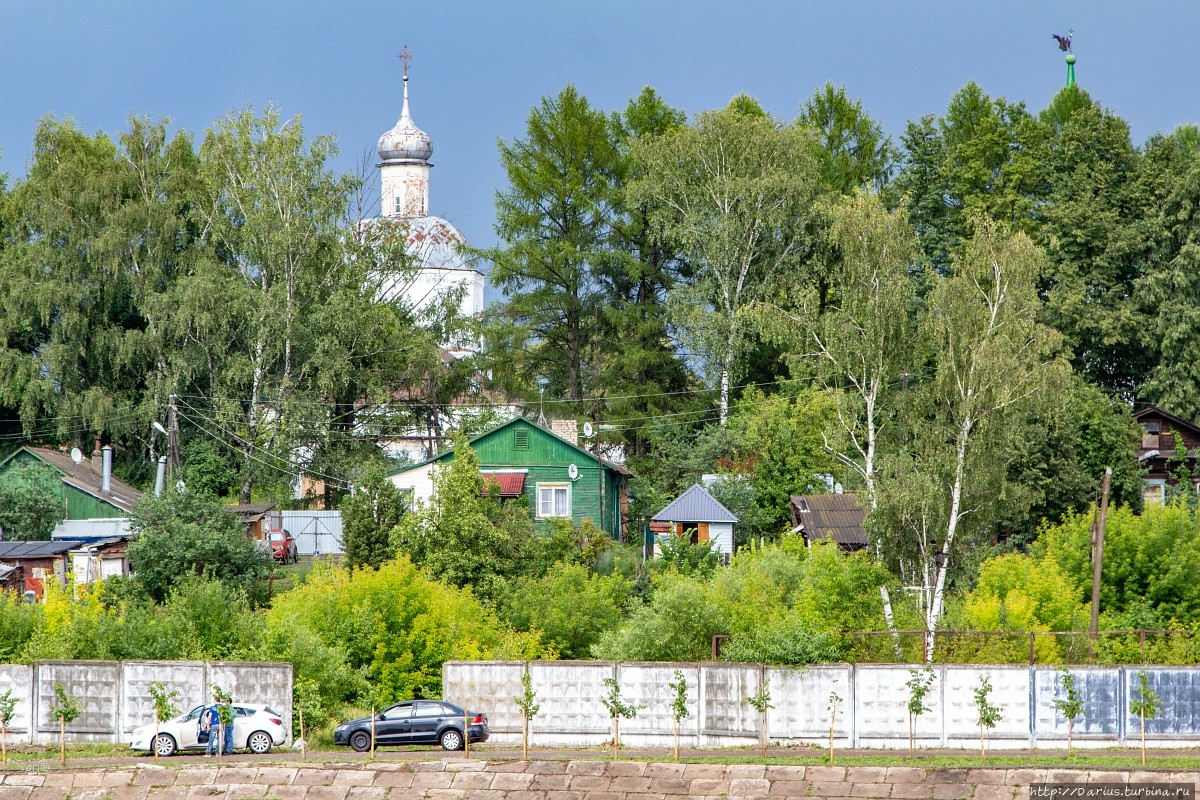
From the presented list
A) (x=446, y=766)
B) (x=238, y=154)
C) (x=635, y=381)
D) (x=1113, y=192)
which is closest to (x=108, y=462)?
(x=238, y=154)

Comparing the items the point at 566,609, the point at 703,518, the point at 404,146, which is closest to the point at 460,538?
the point at 566,609

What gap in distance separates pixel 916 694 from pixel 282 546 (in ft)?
96.0

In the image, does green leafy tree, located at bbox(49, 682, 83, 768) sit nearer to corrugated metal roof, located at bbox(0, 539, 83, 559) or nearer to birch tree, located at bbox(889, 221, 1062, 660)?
corrugated metal roof, located at bbox(0, 539, 83, 559)

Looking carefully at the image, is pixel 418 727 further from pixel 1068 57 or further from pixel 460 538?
pixel 1068 57

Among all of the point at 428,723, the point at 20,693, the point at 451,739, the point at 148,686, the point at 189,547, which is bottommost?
the point at 451,739

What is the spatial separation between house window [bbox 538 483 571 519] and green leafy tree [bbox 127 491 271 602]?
11.1m

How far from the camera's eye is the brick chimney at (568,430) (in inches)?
2159

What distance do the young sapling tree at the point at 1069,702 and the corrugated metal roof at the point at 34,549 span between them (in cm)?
2838

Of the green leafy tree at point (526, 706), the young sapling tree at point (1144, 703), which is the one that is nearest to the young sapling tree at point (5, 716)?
the green leafy tree at point (526, 706)

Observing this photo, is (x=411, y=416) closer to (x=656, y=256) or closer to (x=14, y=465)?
(x=656, y=256)

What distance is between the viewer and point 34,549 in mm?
41438

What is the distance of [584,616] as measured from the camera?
35719mm

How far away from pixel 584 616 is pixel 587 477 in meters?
14.4

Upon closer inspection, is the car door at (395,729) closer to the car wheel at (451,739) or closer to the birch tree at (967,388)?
the car wheel at (451,739)
